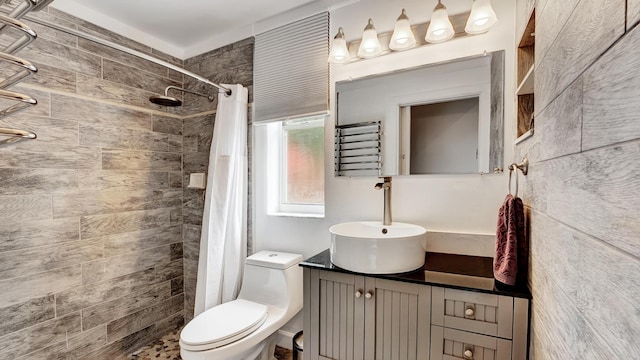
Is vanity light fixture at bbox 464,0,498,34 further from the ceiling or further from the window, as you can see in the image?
the window

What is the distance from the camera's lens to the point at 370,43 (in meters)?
1.64

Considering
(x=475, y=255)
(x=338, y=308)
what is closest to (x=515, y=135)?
(x=475, y=255)

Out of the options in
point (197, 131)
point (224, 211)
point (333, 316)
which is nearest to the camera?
point (333, 316)

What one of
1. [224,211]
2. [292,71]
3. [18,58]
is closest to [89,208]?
[224,211]

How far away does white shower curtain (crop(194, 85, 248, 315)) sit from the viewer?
1986 mm

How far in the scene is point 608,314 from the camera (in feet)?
1.67

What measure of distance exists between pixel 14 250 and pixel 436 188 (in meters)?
2.36

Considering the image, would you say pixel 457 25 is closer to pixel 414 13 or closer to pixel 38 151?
pixel 414 13

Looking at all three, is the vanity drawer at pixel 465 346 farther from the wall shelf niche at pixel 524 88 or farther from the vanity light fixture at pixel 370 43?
the vanity light fixture at pixel 370 43

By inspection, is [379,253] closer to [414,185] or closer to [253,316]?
[414,185]

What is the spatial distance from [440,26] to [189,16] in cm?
169

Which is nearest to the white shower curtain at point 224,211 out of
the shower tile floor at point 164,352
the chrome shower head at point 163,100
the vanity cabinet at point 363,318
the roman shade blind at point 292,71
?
the roman shade blind at point 292,71

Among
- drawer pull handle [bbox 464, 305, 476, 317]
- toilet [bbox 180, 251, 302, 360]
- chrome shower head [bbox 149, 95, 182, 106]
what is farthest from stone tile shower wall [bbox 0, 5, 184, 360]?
drawer pull handle [bbox 464, 305, 476, 317]

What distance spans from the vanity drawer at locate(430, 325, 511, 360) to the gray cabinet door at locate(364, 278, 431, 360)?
38 mm
